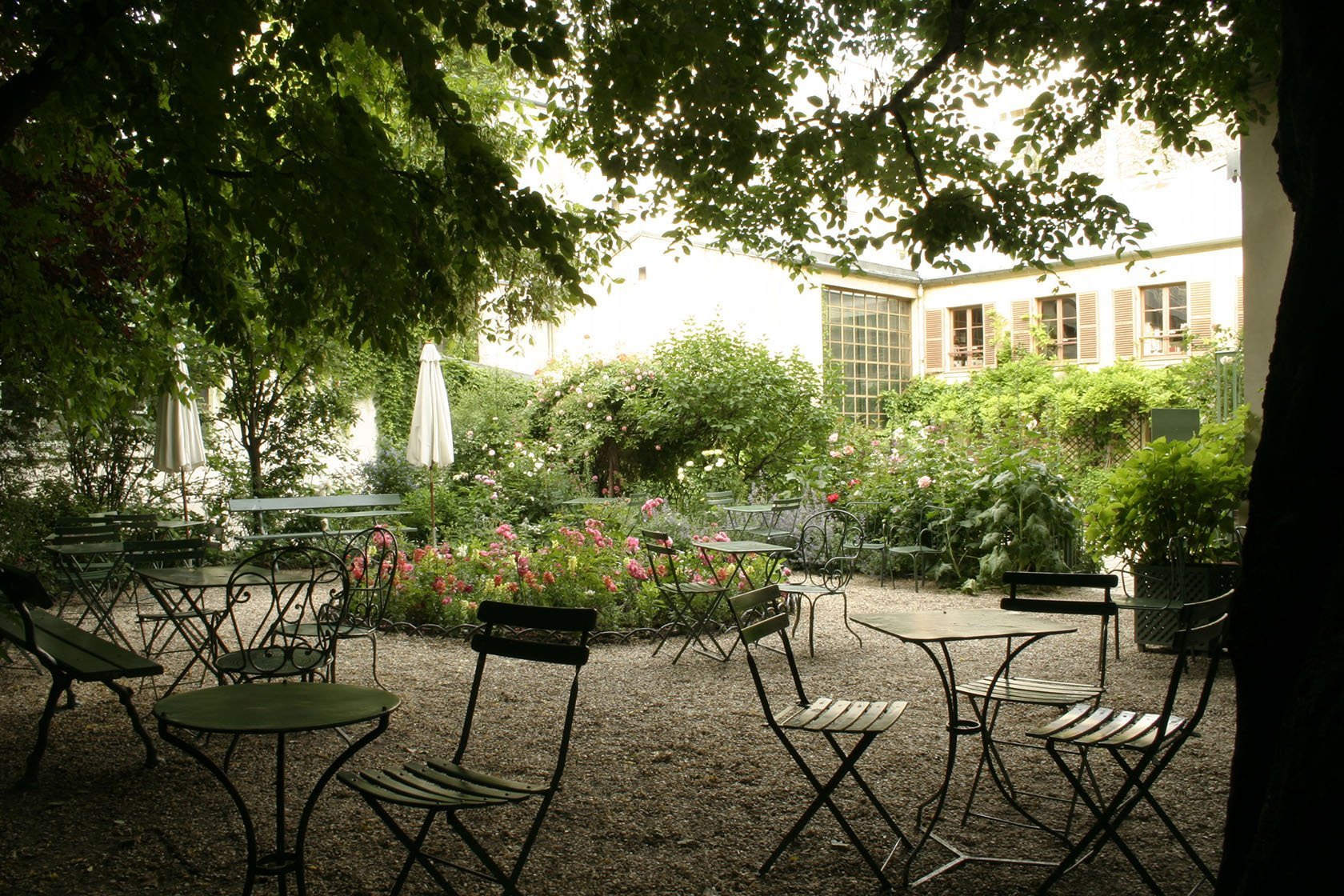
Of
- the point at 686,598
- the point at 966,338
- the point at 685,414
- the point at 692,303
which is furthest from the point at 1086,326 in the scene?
the point at 686,598

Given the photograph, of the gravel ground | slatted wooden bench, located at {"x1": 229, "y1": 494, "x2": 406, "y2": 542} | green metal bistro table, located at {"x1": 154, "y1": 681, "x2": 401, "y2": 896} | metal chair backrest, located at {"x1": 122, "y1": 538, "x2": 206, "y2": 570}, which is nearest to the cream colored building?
slatted wooden bench, located at {"x1": 229, "y1": 494, "x2": 406, "y2": 542}

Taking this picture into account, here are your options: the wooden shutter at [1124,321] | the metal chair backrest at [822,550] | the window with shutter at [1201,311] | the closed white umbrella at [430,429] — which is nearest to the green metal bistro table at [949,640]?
the metal chair backrest at [822,550]

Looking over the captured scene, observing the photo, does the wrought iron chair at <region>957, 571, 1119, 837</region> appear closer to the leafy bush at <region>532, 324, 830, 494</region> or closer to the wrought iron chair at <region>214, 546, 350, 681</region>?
the wrought iron chair at <region>214, 546, 350, 681</region>

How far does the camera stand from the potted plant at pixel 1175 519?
6.06 m

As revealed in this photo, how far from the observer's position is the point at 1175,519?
6.19m

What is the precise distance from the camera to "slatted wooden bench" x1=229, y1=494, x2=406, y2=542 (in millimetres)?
10188

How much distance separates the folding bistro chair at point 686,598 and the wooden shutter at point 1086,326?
547 inches

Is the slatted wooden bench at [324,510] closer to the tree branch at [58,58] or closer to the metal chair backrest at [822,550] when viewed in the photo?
the metal chair backrest at [822,550]

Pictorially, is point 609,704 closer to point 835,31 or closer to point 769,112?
point 769,112

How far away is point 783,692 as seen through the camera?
540 centimetres

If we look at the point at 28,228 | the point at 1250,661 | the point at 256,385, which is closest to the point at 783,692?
the point at 1250,661

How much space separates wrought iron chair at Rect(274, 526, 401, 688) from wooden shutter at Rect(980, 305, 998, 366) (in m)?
14.0

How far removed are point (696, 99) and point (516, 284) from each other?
9.11ft

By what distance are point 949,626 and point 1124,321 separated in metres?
17.1
